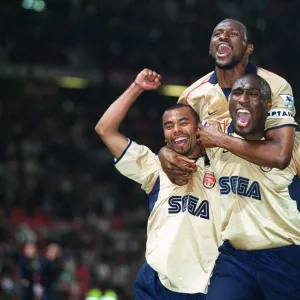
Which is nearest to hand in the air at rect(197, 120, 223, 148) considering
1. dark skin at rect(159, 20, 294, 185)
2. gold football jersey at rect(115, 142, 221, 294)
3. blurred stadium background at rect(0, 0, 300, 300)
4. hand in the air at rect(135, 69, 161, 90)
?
dark skin at rect(159, 20, 294, 185)

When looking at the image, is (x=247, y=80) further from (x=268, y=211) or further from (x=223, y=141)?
(x=268, y=211)

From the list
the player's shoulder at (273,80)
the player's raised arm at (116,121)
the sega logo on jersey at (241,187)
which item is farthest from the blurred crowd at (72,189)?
the player's shoulder at (273,80)

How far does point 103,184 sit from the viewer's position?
598 inches

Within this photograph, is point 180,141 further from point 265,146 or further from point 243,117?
point 265,146

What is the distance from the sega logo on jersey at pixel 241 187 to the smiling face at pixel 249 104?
0.87 feet

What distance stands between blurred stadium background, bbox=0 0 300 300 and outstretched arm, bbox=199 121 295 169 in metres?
9.03

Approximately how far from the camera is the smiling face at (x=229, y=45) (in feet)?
16.5

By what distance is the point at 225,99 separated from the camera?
5109 mm

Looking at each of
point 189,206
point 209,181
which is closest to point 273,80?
point 209,181

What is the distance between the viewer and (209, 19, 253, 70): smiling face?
504 cm

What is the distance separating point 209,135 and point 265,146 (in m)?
0.35

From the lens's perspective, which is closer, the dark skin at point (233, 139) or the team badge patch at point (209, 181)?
the dark skin at point (233, 139)

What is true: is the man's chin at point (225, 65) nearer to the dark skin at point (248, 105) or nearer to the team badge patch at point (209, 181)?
the dark skin at point (248, 105)

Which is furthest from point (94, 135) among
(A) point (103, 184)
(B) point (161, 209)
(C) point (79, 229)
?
(B) point (161, 209)
